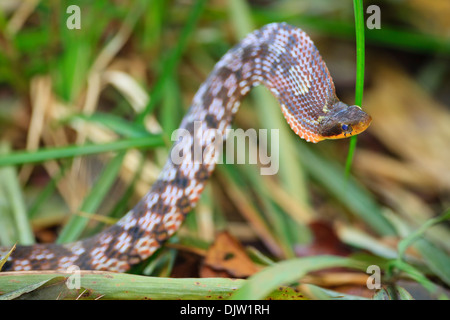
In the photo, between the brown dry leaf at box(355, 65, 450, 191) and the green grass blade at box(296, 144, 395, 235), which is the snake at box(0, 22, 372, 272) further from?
the brown dry leaf at box(355, 65, 450, 191)

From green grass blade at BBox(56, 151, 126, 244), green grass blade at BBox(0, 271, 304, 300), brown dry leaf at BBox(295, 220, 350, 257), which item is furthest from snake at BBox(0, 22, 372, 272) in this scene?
brown dry leaf at BBox(295, 220, 350, 257)

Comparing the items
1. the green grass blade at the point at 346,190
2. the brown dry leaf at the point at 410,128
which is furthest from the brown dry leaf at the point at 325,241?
the brown dry leaf at the point at 410,128

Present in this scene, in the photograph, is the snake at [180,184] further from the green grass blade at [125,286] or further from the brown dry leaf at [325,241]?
the brown dry leaf at [325,241]

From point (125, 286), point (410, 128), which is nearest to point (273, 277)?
point (125, 286)

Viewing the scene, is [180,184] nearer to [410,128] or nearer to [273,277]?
[273,277]

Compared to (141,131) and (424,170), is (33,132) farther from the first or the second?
(424,170)

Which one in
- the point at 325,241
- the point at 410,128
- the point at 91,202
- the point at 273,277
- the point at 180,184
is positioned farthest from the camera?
the point at 410,128
